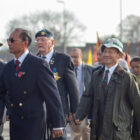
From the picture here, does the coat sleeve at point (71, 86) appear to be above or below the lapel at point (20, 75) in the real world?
below

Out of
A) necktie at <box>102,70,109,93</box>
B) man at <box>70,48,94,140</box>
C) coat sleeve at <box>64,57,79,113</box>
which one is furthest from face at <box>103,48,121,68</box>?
man at <box>70,48,94,140</box>

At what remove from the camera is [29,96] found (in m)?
5.26

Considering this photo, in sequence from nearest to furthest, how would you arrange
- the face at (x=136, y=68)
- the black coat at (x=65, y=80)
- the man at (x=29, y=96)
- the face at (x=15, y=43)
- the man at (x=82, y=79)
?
1. the man at (x=29, y=96)
2. the face at (x=15, y=43)
3. the black coat at (x=65, y=80)
4. the face at (x=136, y=68)
5. the man at (x=82, y=79)

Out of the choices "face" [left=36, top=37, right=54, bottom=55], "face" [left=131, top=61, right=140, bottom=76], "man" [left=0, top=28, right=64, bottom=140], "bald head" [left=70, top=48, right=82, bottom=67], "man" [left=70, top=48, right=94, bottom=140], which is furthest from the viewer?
"bald head" [left=70, top=48, right=82, bottom=67]

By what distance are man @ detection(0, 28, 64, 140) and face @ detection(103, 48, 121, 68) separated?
0.95m

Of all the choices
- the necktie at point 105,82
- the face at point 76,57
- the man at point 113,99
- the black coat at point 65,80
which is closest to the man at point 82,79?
the face at point 76,57

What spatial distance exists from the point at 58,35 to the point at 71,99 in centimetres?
4703

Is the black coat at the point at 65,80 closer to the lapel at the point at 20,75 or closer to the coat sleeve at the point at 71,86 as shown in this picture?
the coat sleeve at the point at 71,86

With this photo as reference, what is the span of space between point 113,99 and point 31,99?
45.8 inches

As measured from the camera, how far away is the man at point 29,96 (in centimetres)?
525

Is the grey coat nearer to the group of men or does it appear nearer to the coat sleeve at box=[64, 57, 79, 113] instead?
the group of men

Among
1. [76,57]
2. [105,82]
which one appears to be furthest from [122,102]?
[76,57]

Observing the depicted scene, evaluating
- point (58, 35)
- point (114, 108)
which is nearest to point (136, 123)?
point (114, 108)

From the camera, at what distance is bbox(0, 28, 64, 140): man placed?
17.2 feet
